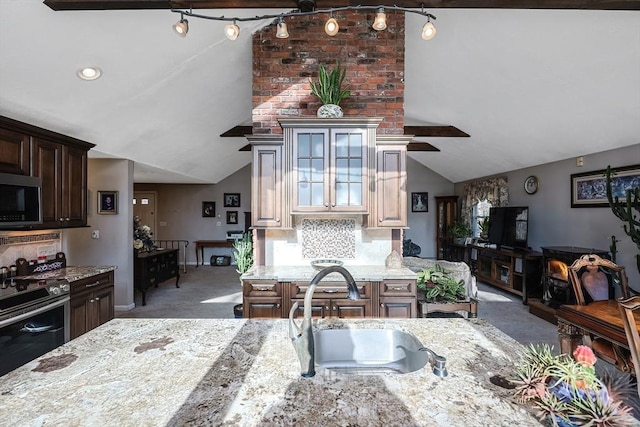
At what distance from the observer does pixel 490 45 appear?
344 centimetres

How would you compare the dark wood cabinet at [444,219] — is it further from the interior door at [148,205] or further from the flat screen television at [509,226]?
the interior door at [148,205]

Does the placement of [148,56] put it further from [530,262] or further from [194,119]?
[530,262]

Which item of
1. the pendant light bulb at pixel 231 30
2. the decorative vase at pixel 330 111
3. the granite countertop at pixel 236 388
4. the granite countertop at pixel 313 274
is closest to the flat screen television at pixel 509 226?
the granite countertop at pixel 313 274

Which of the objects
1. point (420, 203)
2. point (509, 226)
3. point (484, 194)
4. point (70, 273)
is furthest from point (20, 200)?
point (420, 203)

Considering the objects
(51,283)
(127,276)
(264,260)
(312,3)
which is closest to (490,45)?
(312,3)

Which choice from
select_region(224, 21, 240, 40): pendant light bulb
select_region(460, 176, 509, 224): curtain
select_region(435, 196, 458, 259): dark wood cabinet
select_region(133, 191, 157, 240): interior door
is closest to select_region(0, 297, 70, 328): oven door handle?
select_region(224, 21, 240, 40): pendant light bulb

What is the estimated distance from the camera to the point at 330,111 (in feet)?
10.7

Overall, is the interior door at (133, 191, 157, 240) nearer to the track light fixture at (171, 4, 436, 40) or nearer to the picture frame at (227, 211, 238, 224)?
the picture frame at (227, 211, 238, 224)

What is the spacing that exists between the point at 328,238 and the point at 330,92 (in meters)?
1.53

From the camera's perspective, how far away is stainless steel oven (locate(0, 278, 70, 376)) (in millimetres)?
2438

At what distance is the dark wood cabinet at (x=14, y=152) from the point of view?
9.19 feet

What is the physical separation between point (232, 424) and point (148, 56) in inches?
131

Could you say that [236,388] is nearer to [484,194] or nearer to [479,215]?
[484,194]

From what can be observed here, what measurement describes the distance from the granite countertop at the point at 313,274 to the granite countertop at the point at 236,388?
60.7 inches
